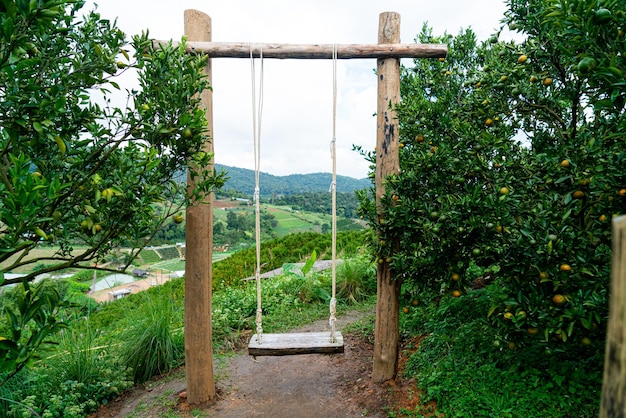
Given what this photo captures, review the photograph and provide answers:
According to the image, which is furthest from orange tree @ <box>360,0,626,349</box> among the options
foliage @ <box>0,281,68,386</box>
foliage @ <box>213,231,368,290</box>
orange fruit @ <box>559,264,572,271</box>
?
foliage @ <box>213,231,368,290</box>

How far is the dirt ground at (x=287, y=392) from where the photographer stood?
3.38 metres

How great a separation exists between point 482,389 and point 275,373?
197cm

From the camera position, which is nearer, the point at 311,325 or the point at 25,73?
the point at 25,73

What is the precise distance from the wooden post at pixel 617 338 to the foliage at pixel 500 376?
1.73 meters

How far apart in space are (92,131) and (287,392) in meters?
2.59

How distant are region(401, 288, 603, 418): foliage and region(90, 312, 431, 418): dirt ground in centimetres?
20

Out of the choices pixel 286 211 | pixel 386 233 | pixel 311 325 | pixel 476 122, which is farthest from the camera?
pixel 286 211

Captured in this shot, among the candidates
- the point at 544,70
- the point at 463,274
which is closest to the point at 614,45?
the point at 544,70

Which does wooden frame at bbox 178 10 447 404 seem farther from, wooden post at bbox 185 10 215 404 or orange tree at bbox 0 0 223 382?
orange tree at bbox 0 0 223 382

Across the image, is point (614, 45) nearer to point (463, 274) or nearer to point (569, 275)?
point (569, 275)

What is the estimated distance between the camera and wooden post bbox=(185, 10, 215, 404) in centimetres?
322

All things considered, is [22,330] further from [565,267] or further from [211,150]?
[565,267]

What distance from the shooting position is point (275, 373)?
414 centimetres

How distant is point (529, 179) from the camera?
253 centimetres
